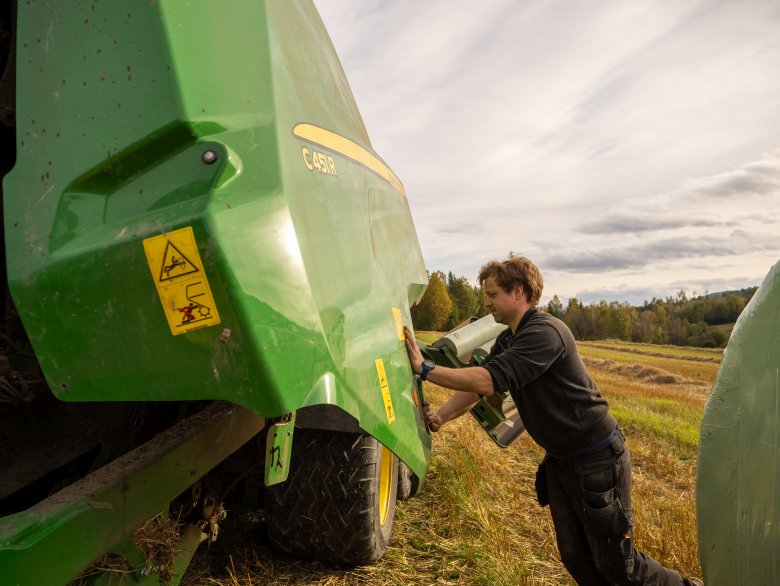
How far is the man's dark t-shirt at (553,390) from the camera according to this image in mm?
2486

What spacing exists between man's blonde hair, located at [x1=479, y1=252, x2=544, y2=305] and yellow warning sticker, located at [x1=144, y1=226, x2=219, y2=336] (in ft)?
6.15

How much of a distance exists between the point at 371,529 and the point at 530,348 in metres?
1.08

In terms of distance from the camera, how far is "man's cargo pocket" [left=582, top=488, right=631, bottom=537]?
2430 mm

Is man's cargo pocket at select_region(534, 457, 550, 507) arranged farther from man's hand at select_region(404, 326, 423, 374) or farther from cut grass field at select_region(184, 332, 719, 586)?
man's hand at select_region(404, 326, 423, 374)

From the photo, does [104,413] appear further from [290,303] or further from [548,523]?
[548,523]

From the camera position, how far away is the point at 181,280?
119cm

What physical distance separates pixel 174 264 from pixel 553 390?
1.98m

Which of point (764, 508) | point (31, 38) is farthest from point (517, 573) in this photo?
point (31, 38)

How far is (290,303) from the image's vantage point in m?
1.29

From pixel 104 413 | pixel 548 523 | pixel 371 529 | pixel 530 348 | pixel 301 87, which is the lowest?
pixel 548 523

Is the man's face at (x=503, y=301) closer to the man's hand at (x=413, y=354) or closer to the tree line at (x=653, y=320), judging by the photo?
the man's hand at (x=413, y=354)

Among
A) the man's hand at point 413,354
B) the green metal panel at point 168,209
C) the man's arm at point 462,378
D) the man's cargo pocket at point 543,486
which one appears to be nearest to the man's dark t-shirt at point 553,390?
the man's arm at point 462,378

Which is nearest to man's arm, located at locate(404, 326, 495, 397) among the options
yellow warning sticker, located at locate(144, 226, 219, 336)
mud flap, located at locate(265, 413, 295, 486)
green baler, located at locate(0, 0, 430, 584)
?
green baler, located at locate(0, 0, 430, 584)

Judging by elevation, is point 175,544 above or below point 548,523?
above
